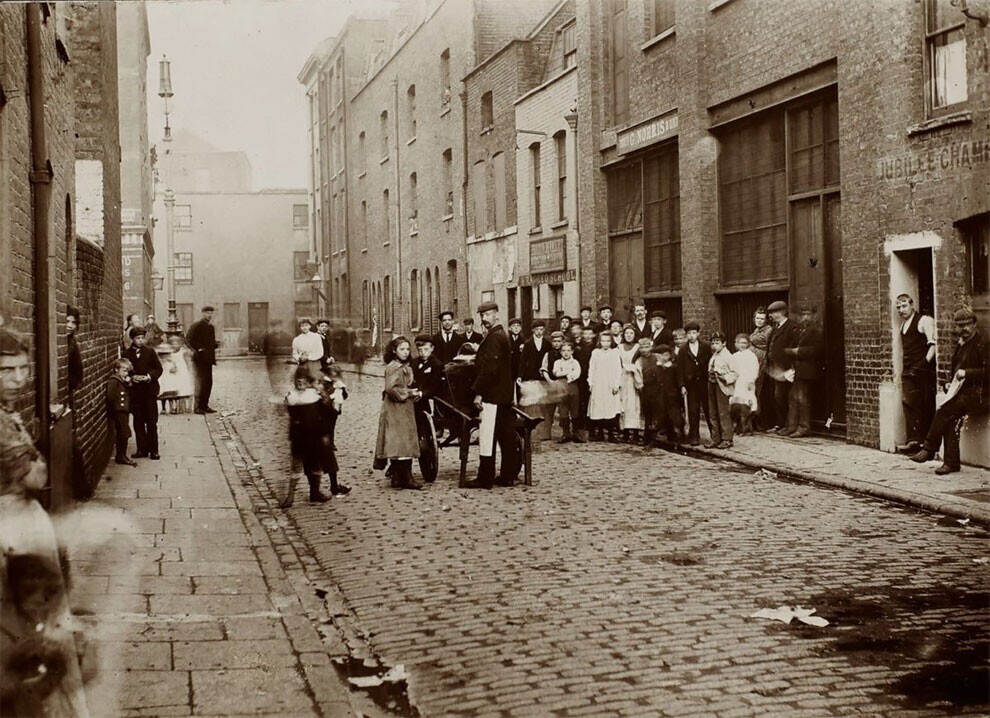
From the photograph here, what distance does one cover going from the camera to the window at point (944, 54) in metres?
12.3

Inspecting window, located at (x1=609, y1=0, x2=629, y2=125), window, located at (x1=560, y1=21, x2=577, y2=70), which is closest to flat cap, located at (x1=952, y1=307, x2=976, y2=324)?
window, located at (x1=609, y1=0, x2=629, y2=125)

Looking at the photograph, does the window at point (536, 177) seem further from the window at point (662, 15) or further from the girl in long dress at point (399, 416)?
the girl in long dress at point (399, 416)

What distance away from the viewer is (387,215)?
40469 mm

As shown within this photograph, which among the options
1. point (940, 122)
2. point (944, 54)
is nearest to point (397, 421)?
point (940, 122)

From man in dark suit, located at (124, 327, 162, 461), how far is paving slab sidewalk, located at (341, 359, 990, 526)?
6538 mm

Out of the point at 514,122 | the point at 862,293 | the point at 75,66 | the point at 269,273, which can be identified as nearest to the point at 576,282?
the point at 514,122

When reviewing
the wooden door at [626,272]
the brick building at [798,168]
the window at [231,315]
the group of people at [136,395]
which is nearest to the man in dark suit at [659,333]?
the brick building at [798,168]

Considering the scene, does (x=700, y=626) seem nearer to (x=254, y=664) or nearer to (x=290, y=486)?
(x=254, y=664)

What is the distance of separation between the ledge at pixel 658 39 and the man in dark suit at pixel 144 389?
9.82m

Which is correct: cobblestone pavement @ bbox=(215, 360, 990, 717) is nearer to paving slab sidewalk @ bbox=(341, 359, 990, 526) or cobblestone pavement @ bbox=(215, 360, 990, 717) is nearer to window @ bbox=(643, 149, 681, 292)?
paving slab sidewalk @ bbox=(341, 359, 990, 526)

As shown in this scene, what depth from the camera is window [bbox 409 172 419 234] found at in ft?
123

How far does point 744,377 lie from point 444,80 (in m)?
21.9

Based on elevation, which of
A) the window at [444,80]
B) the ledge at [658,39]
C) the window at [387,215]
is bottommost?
the window at [387,215]

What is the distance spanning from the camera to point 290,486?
1071cm
